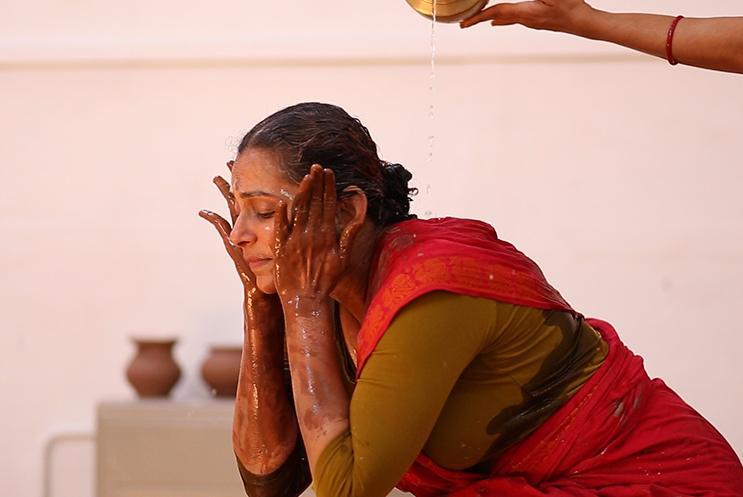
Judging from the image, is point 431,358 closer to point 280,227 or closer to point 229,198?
point 280,227

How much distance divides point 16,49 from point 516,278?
4.46 m

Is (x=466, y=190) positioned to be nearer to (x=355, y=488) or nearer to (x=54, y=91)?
(x=54, y=91)

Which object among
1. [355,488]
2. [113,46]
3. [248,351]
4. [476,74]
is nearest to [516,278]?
[355,488]

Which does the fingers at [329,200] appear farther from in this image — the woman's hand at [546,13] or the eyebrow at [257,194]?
the woman's hand at [546,13]

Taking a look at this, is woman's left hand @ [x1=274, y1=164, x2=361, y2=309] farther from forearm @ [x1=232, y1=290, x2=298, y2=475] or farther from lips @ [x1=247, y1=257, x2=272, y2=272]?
forearm @ [x1=232, y1=290, x2=298, y2=475]

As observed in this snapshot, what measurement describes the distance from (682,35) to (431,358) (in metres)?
0.92

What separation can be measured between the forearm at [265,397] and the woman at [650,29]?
83 centimetres

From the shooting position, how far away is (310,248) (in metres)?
2.13

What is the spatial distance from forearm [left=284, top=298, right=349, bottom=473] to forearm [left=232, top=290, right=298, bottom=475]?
0.31m

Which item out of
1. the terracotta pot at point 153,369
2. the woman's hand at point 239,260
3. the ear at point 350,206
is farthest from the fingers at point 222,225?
the terracotta pot at point 153,369

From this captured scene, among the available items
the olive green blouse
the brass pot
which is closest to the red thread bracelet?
the brass pot

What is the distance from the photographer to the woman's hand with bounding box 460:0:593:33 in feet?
8.39

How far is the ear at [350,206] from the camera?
2.22m

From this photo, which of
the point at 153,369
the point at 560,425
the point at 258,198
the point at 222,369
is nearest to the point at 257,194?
the point at 258,198
